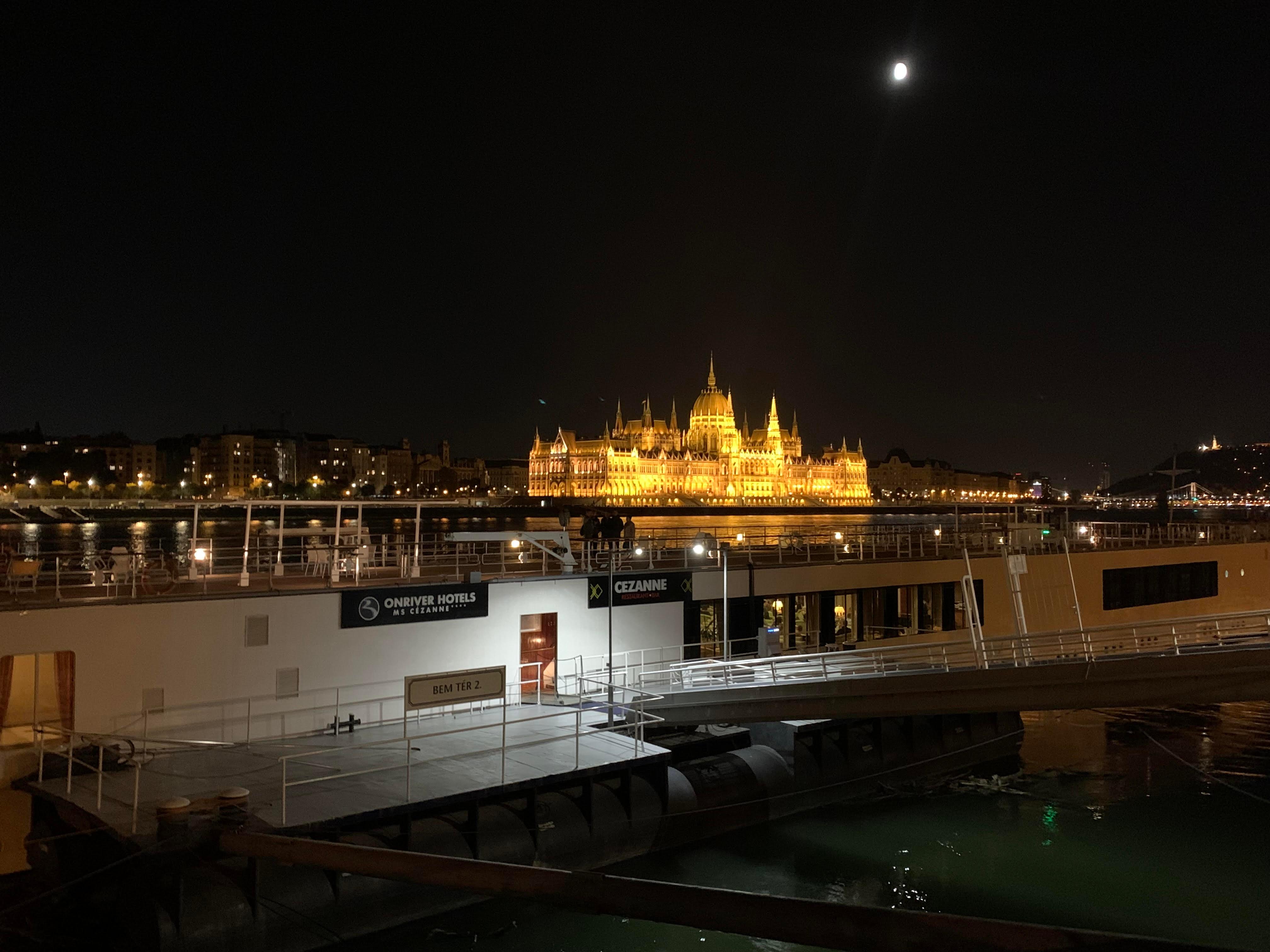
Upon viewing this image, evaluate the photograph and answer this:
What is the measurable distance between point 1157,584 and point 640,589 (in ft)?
75.6

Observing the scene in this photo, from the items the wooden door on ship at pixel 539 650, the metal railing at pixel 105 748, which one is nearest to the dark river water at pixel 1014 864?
the metal railing at pixel 105 748

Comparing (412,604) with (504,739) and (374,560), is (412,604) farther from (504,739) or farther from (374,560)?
(374,560)

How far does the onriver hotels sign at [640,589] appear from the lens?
19.8 meters

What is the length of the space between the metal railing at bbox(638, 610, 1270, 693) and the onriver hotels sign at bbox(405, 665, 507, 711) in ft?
15.8

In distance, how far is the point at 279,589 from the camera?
1656cm

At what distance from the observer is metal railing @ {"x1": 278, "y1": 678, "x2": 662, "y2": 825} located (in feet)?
41.4

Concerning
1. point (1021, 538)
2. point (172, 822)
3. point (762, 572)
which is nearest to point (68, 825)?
point (172, 822)

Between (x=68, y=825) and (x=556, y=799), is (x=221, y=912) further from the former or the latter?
(x=556, y=799)

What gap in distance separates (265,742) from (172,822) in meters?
4.23

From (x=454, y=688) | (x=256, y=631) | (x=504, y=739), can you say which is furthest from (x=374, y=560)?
(x=504, y=739)

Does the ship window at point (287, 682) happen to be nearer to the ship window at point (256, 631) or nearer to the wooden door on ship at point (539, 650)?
the ship window at point (256, 631)

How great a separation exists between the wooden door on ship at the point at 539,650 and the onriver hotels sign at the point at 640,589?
1.03 metres

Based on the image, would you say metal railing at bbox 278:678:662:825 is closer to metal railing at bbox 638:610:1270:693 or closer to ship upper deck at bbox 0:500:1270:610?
metal railing at bbox 638:610:1270:693

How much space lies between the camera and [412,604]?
17.1 meters
